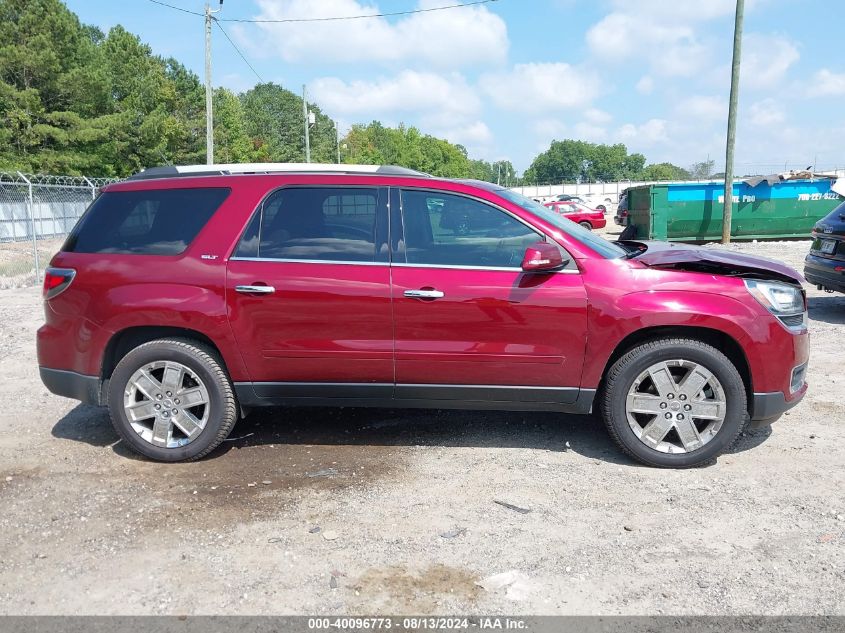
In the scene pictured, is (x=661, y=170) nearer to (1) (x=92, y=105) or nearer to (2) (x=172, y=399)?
(1) (x=92, y=105)

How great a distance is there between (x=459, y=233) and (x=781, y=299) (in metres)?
1.99

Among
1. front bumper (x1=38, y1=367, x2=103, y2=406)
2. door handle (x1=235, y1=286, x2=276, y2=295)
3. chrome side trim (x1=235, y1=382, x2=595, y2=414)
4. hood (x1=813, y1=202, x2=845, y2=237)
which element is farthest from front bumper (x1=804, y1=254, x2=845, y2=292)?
front bumper (x1=38, y1=367, x2=103, y2=406)

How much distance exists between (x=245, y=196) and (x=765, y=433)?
3927mm

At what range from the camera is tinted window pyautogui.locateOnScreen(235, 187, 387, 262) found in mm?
4320

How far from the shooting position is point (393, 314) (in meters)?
4.23

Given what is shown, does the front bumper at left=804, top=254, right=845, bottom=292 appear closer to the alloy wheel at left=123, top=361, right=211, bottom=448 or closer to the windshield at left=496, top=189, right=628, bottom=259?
the windshield at left=496, top=189, right=628, bottom=259

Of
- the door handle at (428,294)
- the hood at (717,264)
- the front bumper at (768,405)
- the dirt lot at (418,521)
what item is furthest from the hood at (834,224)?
the door handle at (428,294)

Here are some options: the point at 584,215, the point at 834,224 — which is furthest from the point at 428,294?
the point at 584,215

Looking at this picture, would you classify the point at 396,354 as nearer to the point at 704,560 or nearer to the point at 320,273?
the point at 320,273

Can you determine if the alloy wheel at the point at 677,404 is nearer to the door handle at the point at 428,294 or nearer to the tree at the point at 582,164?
the door handle at the point at 428,294

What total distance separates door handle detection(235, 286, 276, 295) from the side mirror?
5.05 ft

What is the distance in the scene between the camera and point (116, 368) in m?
4.42

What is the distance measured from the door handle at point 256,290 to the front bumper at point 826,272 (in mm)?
7158

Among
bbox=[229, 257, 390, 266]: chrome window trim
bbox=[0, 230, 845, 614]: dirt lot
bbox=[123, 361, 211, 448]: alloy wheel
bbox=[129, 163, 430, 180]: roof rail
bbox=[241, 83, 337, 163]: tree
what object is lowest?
bbox=[0, 230, 845, 614]: dirt lot
